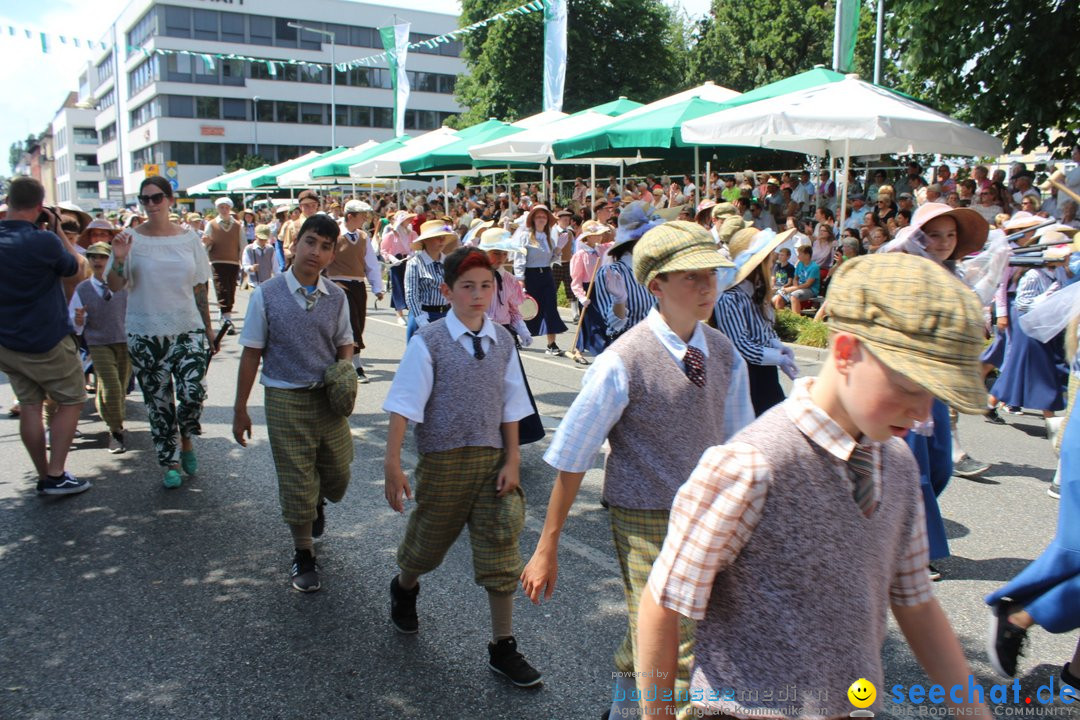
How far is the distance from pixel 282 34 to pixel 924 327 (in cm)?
7480

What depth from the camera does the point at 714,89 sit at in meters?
15.5

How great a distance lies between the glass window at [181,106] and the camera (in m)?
68.5

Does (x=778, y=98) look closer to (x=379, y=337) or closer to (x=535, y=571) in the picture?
(x=379, y=337)

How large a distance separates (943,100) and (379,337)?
10705 mm

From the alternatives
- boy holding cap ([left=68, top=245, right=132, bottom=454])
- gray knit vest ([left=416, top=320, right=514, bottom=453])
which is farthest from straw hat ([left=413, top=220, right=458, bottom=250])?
gray knit vest ([left=416, top=320, right=514, bottom=453])

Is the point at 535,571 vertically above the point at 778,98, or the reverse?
the point at 778,98

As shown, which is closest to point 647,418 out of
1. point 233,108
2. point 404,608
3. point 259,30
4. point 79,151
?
point 404,608

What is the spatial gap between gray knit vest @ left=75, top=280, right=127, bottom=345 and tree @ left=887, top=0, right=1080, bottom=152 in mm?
13154

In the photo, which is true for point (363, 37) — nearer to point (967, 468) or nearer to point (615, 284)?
point (615, 284)

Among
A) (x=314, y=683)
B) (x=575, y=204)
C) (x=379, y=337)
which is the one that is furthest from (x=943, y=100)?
(x=314, y=683)

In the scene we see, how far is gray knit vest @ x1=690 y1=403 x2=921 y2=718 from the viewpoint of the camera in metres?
1.66

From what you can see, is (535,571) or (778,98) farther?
(778,98)

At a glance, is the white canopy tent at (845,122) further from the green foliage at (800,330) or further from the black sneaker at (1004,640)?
the black sneaker at (1004,640)

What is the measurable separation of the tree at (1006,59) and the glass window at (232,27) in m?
62.7
